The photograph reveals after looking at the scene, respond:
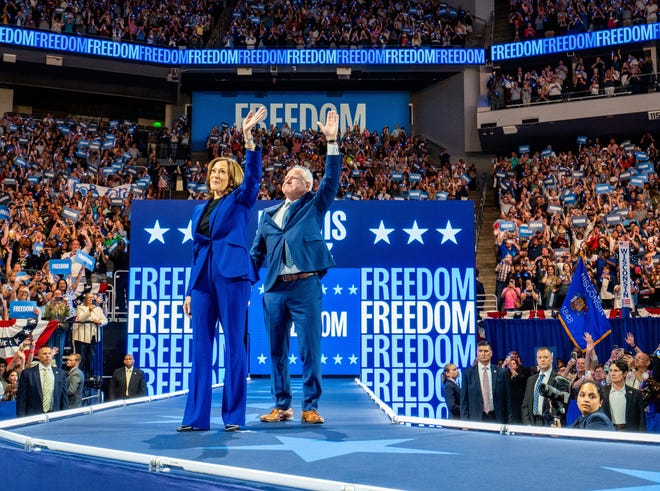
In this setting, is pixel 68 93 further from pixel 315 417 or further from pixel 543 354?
pixel 315 417

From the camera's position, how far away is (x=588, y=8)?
26.4 meters

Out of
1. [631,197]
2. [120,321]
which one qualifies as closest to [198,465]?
[120,321]

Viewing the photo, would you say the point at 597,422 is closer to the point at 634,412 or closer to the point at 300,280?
the point at 300,280

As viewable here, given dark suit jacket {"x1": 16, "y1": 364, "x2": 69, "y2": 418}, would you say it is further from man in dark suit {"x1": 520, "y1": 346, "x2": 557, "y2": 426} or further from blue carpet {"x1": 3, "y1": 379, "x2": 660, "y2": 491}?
man in dark suit {"x1": 520, "y1": 346, "x2": 557, "y2": 426}

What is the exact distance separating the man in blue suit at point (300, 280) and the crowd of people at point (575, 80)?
21591 mm

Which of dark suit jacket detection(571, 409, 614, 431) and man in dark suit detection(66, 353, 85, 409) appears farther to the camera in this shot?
man in dark suit detection(66, 353, 85, 409)

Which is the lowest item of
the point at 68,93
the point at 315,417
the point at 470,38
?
the point at 315,417

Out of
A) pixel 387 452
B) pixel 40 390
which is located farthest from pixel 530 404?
pixel 387 452

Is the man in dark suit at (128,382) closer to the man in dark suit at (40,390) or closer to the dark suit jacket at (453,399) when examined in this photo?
the man in dark suit at (40,390)

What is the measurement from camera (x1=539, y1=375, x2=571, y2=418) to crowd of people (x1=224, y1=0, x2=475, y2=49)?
64.5 feet

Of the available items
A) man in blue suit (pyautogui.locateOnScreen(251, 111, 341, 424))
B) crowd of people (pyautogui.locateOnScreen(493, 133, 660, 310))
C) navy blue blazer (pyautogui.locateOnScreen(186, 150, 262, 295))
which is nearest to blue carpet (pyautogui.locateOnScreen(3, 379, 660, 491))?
man in blue suit (pyautogui.locateOnScreen(251, 111, 341, 424))

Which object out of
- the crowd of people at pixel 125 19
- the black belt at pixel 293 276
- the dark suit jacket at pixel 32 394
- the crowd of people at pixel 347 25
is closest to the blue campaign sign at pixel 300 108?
the crowd of people at pixel 125 19

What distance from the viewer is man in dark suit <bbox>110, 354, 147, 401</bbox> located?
1092cm

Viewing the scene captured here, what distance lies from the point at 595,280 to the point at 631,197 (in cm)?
470
